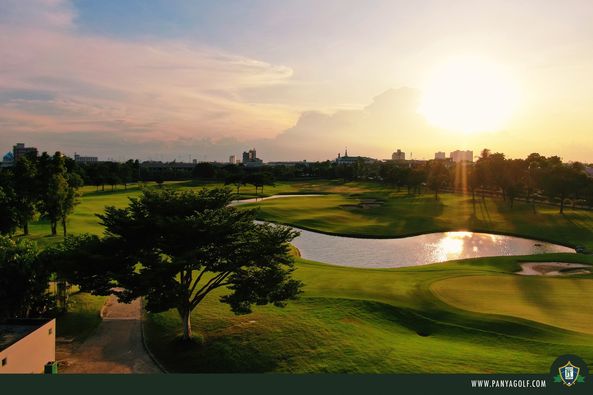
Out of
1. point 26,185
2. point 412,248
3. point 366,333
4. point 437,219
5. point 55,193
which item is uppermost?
point 26,185

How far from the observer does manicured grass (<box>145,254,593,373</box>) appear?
21.0m

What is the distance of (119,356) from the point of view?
73.5ft

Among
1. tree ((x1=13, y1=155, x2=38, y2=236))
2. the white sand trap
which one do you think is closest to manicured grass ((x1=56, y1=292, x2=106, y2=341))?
tree ((x1=13, y1=155, x2=38, y2=236))

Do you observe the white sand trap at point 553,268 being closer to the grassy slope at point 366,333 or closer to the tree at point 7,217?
the grassy slope at point 366,333

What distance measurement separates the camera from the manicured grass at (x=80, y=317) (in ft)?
84.7

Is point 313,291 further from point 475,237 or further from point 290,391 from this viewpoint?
point 475,237

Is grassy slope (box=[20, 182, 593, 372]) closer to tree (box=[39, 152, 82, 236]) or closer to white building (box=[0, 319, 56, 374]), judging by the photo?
white building (box=[0, 319, 56, 374])

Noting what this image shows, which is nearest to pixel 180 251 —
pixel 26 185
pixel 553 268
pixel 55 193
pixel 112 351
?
pixel 112 351

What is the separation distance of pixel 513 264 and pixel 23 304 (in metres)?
45.2

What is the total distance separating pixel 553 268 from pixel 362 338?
3189 cm

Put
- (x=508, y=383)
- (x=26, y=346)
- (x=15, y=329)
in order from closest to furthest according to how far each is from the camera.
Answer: (x=508, y=383) < (x=26, y=346) < (x=15, y=329)

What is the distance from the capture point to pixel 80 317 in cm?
2819

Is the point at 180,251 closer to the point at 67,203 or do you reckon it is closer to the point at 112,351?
the point at 112,351

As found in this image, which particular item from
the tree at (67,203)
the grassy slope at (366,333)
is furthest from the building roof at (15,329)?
the tree at (67,203)
